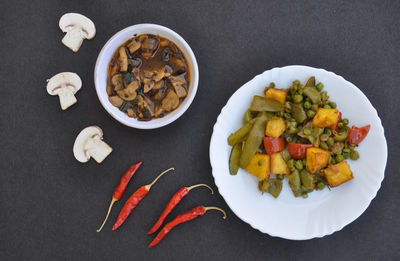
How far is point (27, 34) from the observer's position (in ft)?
9.36

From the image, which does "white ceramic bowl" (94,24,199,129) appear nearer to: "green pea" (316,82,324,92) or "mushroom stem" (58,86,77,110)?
"mushroom stem" (58,86,77,110)

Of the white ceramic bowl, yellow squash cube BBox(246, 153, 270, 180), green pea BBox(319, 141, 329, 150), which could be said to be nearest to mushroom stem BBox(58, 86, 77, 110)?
the white ceramic bowl

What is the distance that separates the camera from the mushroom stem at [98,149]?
9.11 ft

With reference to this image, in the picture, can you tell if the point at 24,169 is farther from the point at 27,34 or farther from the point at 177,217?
the point at 177,217

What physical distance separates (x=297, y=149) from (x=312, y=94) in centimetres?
42

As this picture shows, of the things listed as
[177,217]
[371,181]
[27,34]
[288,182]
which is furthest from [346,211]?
[27,34]

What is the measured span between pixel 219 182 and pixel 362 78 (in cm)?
147

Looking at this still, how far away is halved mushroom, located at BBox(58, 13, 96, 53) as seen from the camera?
9.22ft

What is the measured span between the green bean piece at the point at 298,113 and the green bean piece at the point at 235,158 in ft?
1.52

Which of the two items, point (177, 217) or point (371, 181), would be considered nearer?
point (371, 181)

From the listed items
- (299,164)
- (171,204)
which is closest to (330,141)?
(299,164)

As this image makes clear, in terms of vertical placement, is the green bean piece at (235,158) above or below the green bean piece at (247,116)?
below

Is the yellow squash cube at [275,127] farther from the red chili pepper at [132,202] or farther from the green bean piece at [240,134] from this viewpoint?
the red chili pepper at [132,202]

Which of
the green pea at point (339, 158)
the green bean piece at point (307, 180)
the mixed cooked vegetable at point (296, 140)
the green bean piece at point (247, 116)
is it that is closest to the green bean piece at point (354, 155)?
the mixed cooked vegetable at point (296, 140)
